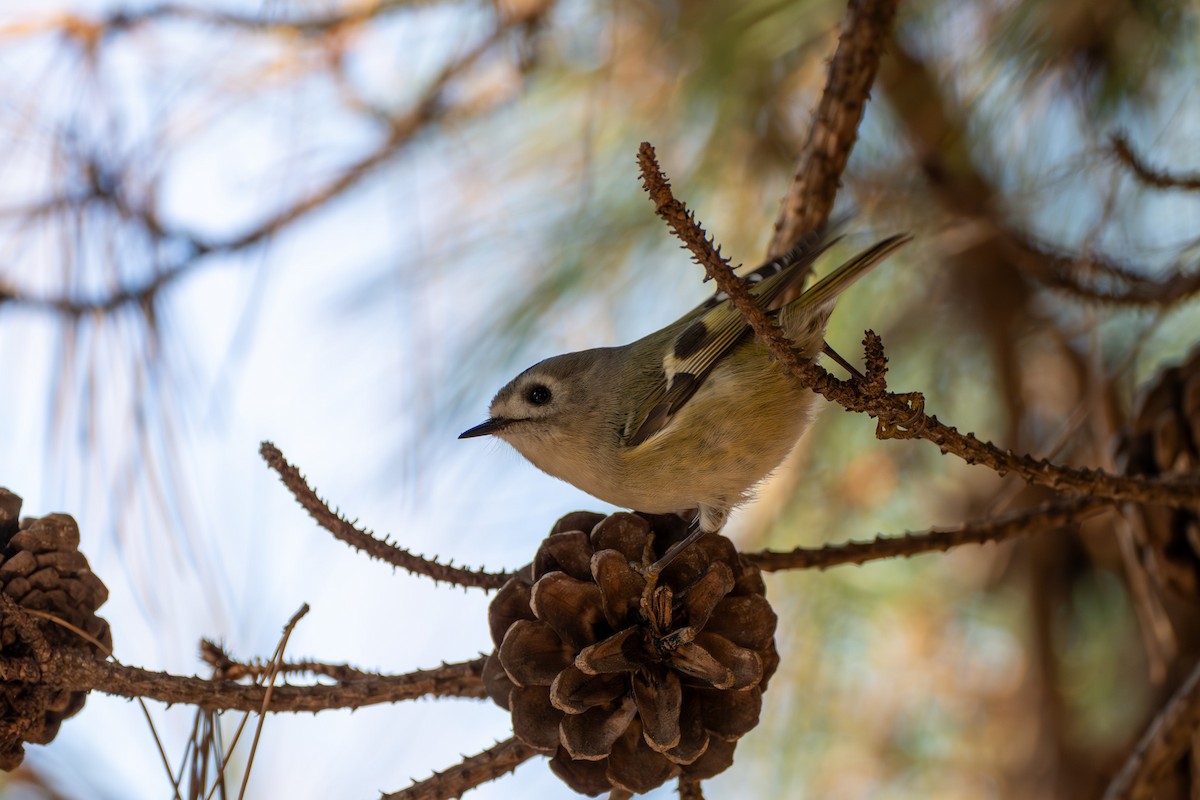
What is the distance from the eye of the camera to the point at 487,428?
1.60 metres

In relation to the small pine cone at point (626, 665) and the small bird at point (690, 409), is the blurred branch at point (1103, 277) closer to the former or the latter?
the small bird at point (690, 409)

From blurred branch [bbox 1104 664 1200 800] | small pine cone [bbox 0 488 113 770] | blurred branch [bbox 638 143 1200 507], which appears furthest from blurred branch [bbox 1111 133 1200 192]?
small pine cone [bbox 0 488 113 770]

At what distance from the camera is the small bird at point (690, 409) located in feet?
4.47

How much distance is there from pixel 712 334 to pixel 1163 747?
0.72 metres

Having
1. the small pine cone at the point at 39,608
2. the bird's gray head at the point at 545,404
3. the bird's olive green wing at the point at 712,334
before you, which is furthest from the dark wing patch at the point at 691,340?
the small pine cone at the point at 39,608

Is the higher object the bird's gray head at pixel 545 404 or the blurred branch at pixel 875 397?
the bird's gray head at pixel 545 404

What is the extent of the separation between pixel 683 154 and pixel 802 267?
0.68m


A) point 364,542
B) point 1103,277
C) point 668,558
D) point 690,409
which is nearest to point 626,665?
point 668,558

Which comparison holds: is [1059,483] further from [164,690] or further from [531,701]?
[164,690]

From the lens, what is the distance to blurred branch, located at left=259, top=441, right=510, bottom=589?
975 mm

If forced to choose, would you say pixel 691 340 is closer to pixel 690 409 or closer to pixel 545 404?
pixel 690 409

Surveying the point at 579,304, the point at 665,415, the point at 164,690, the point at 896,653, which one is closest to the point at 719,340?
the point at 665,415

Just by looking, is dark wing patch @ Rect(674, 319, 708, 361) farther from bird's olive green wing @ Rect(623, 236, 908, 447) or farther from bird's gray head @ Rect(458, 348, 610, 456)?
bird's gray head @ Rect(458, 348, 610, 456)

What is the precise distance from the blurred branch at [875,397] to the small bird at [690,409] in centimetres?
37
